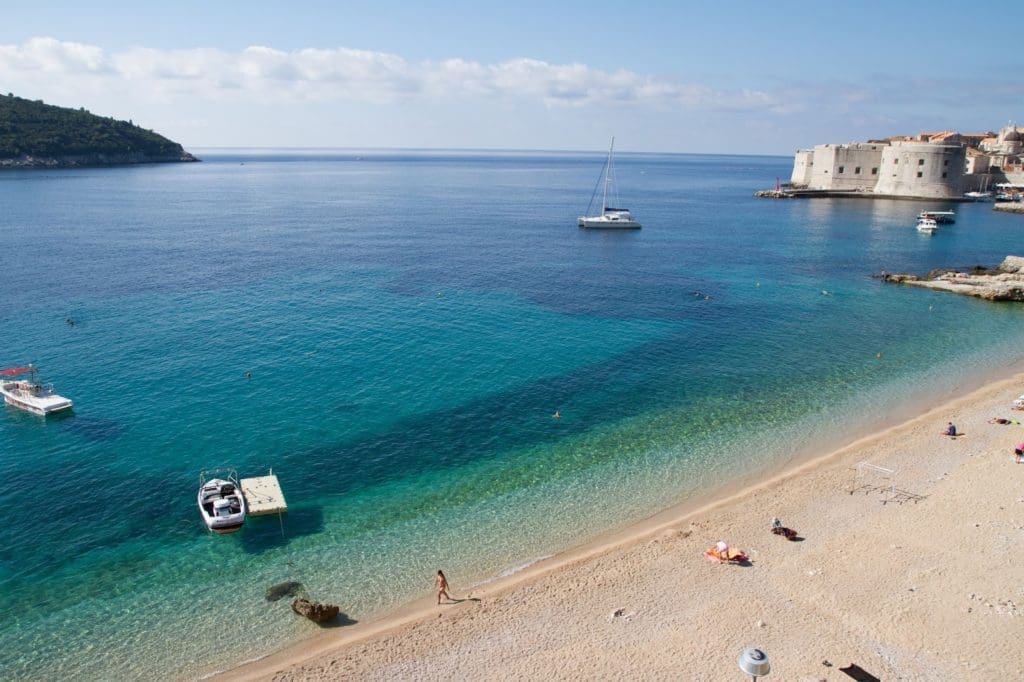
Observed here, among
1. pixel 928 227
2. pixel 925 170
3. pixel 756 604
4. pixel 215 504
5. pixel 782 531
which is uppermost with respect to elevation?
pixel 925 170

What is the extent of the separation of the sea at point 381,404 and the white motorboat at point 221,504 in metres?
0.84

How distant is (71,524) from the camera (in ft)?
106

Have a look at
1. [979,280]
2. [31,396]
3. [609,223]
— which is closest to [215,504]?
[31,396]

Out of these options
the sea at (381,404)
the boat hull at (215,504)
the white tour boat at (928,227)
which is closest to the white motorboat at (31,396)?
the sea at (381,404)

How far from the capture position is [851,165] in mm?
185125

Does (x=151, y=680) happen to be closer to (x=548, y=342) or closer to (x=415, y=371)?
(x=415, y=371)

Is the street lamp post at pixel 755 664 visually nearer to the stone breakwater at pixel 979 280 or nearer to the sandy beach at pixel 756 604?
the sandy beach at pixel 756 604

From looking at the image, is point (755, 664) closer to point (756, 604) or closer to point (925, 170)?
point (756, 604)

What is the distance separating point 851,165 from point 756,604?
622ft

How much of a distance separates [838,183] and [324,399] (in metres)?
183

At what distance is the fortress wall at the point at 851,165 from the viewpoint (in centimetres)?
18200

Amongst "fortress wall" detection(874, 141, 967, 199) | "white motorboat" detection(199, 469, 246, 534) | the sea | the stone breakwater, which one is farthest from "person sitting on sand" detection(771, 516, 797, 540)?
"fortress wall" detection(874, 141, 967, 199)

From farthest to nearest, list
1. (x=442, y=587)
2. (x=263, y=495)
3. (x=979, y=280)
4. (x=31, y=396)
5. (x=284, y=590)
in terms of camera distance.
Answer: (x=979, y=280), (x=31, y=396), (x=263, y=495), (x=284, y=590), (x=442, y=587)

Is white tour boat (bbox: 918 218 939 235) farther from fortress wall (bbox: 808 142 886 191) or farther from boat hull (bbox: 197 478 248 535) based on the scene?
boat hull (bbox: 197 478 248 535)
